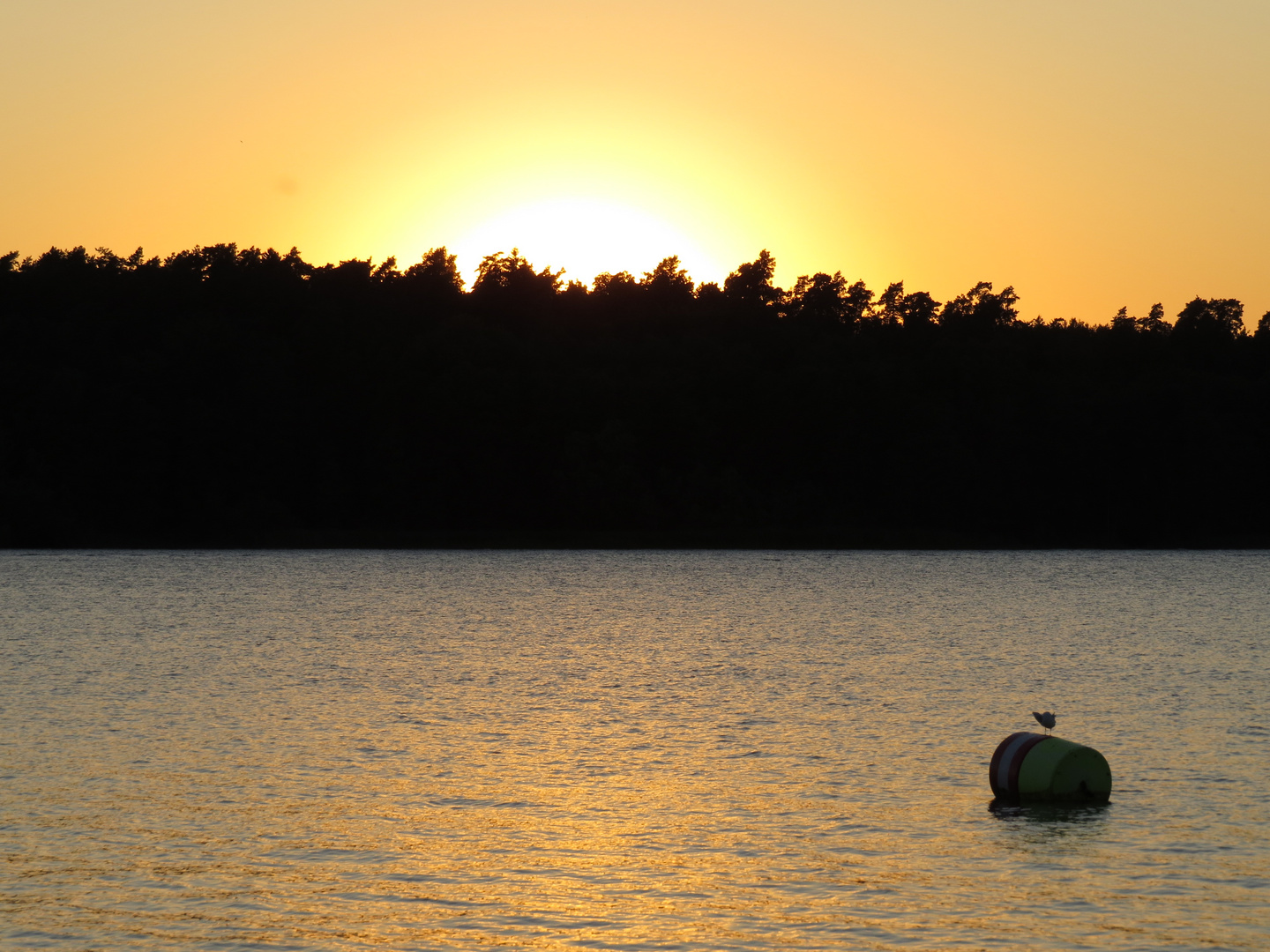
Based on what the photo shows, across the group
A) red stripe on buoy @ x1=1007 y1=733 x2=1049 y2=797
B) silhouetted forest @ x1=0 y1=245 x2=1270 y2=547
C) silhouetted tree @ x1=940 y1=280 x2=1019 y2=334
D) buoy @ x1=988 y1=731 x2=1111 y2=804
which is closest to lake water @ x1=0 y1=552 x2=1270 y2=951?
buoy @ x1=988 y1=731 x2=1111 y2=804

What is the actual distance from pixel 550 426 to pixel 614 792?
128893 mm

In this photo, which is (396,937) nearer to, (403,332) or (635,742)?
(635,742)

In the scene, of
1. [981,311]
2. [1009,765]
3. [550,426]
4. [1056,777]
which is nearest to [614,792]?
[1009,765]

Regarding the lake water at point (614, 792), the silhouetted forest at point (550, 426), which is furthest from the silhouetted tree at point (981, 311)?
the lake water at point (614, 792)

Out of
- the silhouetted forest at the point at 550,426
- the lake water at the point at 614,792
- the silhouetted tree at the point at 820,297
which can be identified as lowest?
the lake water at the point at 614,792

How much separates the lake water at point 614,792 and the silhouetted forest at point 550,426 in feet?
291

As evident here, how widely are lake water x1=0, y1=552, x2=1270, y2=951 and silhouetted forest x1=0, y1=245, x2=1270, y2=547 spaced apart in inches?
3487

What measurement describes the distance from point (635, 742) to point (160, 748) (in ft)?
30.8

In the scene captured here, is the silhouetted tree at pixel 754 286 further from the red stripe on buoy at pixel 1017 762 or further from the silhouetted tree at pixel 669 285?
the red stripe on buoy at pixel 1017 762

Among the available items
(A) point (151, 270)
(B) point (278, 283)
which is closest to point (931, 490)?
(B) point (278, 283)

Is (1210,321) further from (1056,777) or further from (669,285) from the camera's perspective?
(1056,777)

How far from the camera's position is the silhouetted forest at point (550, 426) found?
138500 mm

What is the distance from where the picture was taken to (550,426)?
150 m

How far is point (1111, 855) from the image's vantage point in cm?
1842
